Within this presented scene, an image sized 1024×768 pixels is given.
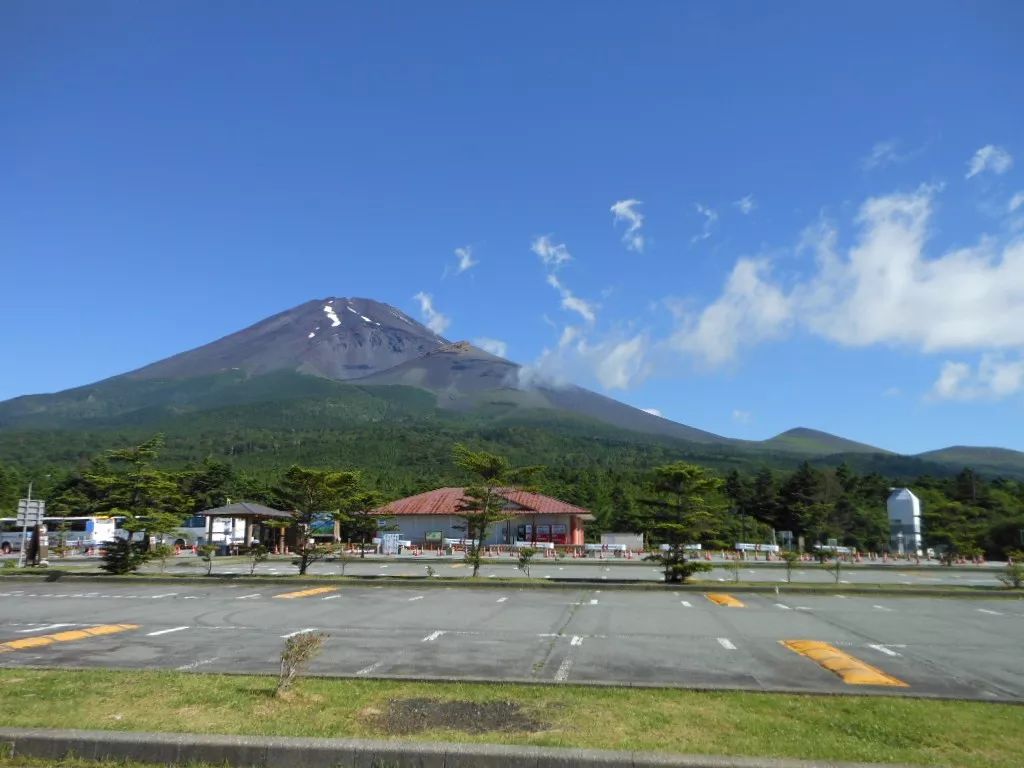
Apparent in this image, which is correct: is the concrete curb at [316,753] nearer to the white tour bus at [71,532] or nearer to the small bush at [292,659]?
the small bush at [292,659]

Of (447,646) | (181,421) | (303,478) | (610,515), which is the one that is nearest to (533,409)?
(181,421)

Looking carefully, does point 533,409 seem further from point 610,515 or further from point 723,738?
point 723,738

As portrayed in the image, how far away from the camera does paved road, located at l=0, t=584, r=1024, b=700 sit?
752 centimetres

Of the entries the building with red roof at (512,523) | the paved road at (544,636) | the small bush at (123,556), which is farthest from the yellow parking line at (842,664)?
the building with red roof at (512,523)

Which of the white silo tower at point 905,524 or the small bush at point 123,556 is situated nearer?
the small bush at point 123,556

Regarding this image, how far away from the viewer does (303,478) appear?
70.1ft

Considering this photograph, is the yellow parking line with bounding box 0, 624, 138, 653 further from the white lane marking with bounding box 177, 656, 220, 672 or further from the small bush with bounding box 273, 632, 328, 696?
the small bush with bounding box 273, 632, 328, 696

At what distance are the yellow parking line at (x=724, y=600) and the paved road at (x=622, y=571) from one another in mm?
4855

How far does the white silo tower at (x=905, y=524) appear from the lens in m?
47.2

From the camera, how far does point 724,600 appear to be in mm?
16281

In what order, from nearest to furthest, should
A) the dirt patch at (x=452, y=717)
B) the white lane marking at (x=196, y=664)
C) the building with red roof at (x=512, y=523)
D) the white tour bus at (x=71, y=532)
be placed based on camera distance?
1. the dirt patch at (x=452, y=717)
2. the white lane marking at (x=196, y=664)
3. the white tour bus at (x=71, y=532)
4. the building with red roof at (x=512, y=523)

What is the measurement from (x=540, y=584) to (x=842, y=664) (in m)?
11.8

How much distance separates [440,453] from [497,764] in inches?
4035

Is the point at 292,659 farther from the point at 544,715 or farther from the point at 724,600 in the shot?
the point at 724,600
